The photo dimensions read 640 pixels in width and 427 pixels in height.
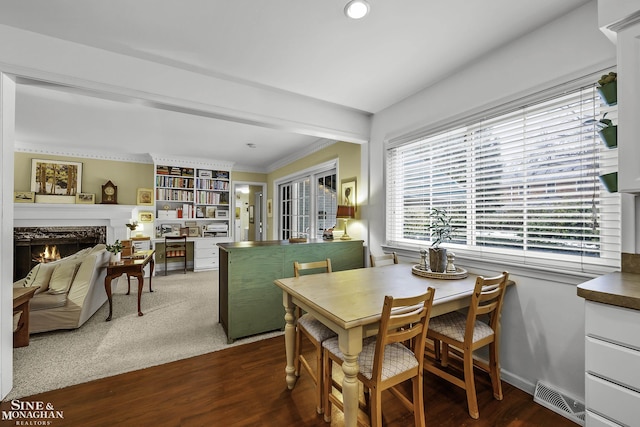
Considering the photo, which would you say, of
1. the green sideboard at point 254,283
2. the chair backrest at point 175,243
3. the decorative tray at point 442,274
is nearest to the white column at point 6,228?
the green sideboard at point 254,283

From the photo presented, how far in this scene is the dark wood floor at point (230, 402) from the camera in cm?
160

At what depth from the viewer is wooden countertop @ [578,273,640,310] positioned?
3.25 ft

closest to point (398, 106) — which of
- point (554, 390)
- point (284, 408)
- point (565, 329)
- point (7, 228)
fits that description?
point (565, 329)

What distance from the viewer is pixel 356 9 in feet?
5.49

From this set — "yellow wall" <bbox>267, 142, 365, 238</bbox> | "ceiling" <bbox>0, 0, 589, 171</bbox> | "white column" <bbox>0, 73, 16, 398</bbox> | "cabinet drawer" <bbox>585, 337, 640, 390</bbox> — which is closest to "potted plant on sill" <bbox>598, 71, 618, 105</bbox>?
"ceiling" <bbox>0, 0, 589, 171</bbox>

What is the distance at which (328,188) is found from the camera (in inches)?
182

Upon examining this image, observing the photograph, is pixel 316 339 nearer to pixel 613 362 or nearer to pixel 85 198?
pixel 613 362

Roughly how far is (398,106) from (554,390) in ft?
9.11

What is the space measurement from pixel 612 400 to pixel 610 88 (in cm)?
148

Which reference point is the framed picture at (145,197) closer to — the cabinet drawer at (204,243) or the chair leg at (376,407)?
the cabinet drawer at (204,243)

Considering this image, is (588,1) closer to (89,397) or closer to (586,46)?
(586,46)

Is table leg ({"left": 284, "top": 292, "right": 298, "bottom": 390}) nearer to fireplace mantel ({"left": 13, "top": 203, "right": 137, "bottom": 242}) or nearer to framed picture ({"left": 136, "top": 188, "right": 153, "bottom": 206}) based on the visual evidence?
fireplace mantel ({"left": 13, "top": 203, "right": 137, "bottom": 242})

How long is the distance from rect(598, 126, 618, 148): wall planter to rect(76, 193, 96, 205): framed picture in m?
7.22

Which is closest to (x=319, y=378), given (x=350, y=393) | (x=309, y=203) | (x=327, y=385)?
(x=327, y=385)
